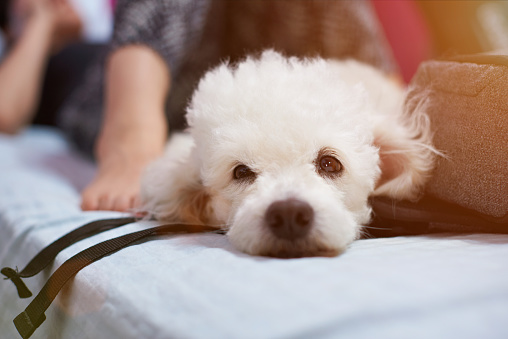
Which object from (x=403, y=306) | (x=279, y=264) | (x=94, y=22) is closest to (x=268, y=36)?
(x=279, y=264)

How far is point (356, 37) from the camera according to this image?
63.6 inches

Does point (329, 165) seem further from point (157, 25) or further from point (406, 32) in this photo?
point (406, 32)

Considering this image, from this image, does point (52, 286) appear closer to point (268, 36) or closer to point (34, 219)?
point (34, 219)

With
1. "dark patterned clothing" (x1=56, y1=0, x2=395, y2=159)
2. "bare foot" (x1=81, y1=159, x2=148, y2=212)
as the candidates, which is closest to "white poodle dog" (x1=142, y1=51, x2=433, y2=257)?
"bare foot" (x1=81, y1=159, x2=148, y2=212)

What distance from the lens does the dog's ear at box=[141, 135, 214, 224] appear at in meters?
0.97

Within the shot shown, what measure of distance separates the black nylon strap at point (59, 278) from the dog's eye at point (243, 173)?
210mm

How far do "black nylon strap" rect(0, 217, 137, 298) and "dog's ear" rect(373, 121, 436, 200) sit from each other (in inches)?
22.5

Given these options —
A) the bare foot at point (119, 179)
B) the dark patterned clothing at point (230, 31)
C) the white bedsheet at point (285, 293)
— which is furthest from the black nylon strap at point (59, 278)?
the dark patterned clothing at point (230, 31)

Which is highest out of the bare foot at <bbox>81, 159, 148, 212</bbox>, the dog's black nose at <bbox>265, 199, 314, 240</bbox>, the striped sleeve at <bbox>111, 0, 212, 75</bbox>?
the striped sleeve at <bbox>111, 0, 212, 75</bbox>

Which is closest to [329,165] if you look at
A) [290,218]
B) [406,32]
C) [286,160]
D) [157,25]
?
[286,160]

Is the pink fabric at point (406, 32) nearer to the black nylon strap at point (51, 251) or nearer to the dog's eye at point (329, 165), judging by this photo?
the dog's eye at point (329, 165)

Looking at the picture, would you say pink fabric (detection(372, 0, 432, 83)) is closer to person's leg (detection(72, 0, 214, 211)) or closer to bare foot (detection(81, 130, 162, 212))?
person's leg (detection(72, 0, 214, 211))

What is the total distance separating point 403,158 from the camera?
923 mm

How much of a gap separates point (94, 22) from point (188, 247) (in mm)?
3094
